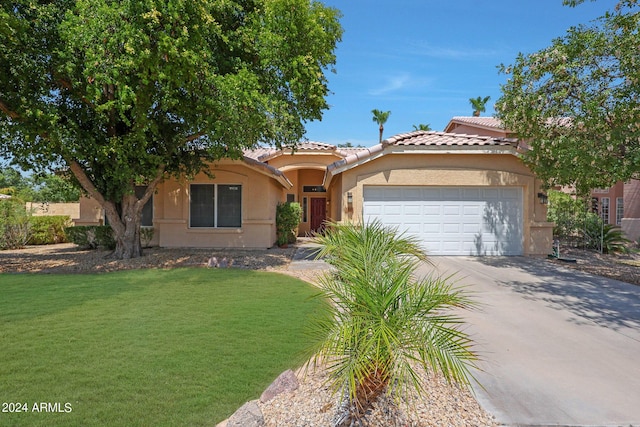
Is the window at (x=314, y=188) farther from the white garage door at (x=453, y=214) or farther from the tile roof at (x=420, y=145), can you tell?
the white garage door at (x=453, y=214)

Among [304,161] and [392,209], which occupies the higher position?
[304,161]

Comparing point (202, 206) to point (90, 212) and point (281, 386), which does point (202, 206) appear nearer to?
point (90, 212)

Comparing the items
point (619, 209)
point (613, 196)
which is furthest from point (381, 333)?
point (613, 196)

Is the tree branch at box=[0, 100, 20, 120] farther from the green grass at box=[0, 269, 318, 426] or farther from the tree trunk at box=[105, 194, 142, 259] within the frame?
the green grass at box=[0, 269, 318, 426]

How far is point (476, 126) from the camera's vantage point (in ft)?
78.5

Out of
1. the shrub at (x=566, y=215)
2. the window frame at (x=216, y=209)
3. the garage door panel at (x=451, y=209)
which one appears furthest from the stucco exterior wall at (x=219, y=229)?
the shrub at (x=566, y=215)

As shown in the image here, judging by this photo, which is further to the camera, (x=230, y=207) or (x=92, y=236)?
(x=230, y=207)

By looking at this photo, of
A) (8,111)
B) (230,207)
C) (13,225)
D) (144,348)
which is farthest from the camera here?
(13,225)

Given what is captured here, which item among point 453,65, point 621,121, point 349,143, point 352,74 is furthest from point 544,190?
point 349,143

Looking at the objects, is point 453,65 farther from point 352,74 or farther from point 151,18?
point 151,18

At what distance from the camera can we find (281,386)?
11.8 ft

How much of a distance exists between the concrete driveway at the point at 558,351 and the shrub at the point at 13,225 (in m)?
19.6

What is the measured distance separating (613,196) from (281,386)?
28123 millimetres

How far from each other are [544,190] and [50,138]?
1604cm
